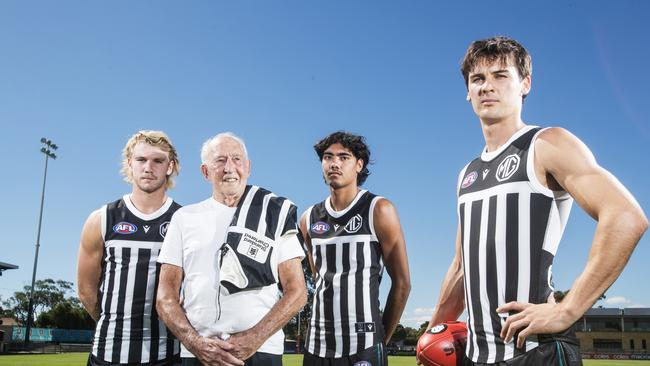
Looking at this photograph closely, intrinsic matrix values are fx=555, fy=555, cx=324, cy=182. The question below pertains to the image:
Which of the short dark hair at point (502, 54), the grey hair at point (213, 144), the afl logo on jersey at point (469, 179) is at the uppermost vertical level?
the short dark hair at point (502, 54)

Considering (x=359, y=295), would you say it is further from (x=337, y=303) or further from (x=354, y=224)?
(x=354, y=224)

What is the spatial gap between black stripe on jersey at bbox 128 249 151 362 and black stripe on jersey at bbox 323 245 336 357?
1451 mm

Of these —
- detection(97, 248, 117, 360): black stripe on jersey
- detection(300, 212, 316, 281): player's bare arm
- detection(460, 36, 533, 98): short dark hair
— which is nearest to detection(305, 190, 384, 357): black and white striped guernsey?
detection(300, 212, 316, 281): player's bare arm

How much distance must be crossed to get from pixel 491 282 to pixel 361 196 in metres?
2.27

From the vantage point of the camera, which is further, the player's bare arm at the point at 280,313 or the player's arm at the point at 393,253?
the player's arm at the point at 393,253

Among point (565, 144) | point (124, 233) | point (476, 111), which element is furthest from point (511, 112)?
point (124, 233)

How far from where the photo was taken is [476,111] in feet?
9.80

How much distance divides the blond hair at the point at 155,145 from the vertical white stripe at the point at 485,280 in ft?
9.14

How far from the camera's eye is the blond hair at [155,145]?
15.0 ft

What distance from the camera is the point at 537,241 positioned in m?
2.65

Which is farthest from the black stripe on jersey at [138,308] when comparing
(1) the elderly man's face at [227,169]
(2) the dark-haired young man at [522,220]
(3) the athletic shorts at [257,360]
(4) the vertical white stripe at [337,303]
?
(2) the dark-haired young man at [522,220]

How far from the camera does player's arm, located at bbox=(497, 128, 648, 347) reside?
2281 mm

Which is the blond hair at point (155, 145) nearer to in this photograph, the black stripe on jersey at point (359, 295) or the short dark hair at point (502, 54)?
the black stripe on jersey at point (359, 295)

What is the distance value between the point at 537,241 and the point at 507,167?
39 cm
